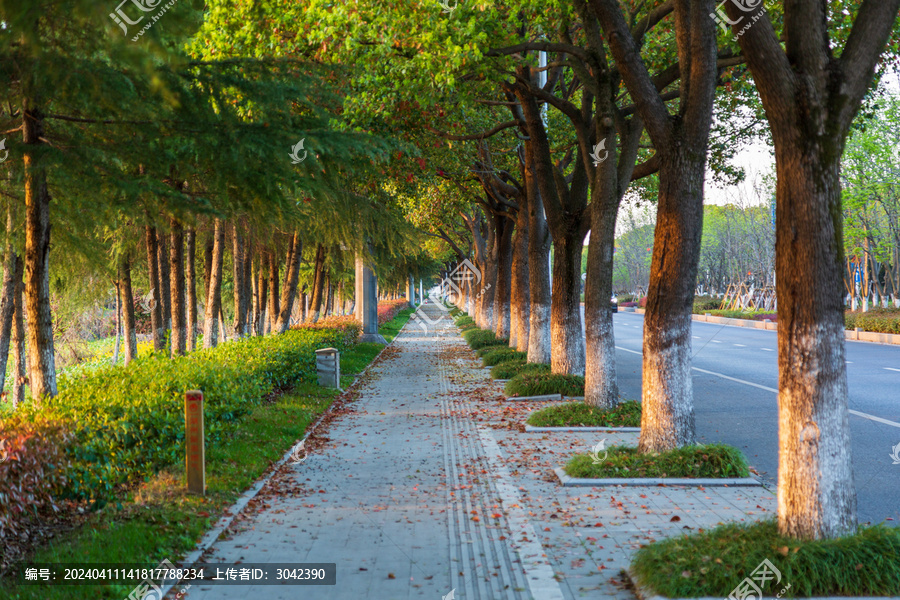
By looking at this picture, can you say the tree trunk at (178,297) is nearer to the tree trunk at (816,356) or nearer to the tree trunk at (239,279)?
the tree trunk at (239,279)

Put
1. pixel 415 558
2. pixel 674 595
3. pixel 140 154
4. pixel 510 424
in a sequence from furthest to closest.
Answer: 1. pixel 510 424
2. pixel 140 154
3. pixel 415 558
4. pixel 674 595

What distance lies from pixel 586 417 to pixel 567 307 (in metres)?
3.41

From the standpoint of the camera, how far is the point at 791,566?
4.92 metres

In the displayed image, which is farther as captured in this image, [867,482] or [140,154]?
[140,154]

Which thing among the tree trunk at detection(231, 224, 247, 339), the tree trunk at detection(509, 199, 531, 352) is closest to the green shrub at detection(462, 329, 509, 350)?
the tree trunk at detection(509, 199, 531, 352)

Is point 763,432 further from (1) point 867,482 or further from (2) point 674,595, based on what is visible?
(2) point 674,595

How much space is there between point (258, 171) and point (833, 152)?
569 centimetres

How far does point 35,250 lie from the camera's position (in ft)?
27.4

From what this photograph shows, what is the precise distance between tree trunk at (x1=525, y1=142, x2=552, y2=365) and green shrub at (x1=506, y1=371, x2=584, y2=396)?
113 inches

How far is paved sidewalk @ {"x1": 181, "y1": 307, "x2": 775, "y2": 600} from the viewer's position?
5.36 meters

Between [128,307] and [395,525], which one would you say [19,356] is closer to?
[395,525]

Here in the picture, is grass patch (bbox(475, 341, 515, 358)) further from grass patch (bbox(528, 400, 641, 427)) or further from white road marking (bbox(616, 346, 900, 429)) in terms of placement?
grass patch (bbox(528, 400, 641, 427))

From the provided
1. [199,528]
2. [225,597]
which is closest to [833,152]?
[225,597]

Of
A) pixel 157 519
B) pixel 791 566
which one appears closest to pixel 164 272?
pixel 157 519
